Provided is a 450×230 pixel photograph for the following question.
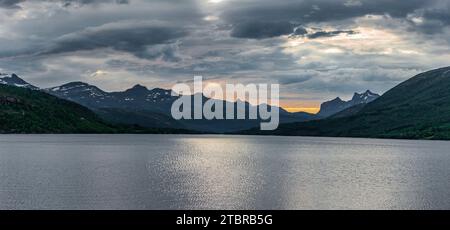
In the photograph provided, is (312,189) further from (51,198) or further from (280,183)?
(51,198)

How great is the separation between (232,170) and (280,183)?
116 feet

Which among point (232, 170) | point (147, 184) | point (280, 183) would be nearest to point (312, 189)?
point (280, 183)

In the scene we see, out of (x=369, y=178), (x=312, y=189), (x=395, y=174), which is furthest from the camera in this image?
(x=395, y=174)

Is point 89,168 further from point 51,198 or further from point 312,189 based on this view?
point 312,189

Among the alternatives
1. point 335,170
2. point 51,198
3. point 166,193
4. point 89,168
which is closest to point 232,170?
point 335,170

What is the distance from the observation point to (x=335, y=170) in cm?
14862

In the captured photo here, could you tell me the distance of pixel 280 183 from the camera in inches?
4375
